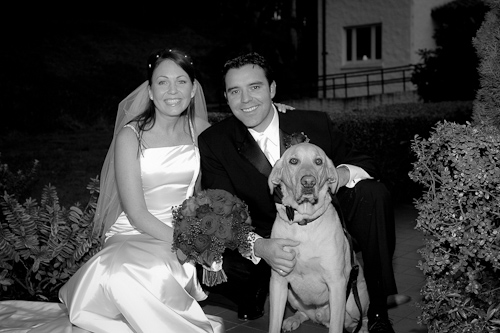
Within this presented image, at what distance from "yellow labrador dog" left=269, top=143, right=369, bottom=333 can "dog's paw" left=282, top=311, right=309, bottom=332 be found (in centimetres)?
54

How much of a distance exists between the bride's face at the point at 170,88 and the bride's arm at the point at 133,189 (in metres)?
0.35

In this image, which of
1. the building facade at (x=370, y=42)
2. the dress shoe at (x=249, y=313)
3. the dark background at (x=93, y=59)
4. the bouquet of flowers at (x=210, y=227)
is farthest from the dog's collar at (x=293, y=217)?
the building facade at (x=370, y=42)

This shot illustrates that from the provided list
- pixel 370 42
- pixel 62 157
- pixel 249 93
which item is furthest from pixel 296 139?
pixel 370 42

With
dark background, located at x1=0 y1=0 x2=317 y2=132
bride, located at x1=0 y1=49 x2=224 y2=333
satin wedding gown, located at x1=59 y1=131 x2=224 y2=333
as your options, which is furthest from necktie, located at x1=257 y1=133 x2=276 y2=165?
dark background, located at x1=0 y1=0 x2=317 y2=132

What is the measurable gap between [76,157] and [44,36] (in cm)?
1692

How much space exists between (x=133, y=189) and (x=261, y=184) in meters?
1.00

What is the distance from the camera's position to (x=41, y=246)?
15.0ft

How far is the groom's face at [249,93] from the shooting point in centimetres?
409

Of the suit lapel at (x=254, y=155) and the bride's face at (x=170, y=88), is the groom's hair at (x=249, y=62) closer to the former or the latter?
the bride's face at (x=170, y=88)

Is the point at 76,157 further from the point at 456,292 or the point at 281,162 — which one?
the point at 456,292

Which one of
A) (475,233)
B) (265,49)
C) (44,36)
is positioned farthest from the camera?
(44,36)

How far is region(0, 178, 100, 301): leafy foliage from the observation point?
439 cm

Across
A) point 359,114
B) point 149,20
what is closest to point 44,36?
point 149,20

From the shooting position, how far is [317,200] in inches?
136
